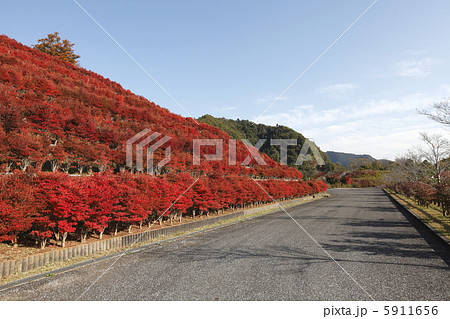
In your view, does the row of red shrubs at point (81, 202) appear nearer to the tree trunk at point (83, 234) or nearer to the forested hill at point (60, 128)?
the tree trunk at point (83, 234)

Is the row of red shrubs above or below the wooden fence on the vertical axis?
above

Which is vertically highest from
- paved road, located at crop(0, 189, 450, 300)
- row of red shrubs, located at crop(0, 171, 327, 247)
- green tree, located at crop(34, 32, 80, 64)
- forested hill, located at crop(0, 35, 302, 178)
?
green tree, located at crop(34, 32, 80, 64)

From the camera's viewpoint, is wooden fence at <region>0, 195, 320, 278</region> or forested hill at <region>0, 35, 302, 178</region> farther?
forested hill at <region>0, 35, 302, 178</region>

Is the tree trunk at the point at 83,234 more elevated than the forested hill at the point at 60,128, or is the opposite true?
the forested hill at the point at 60,128

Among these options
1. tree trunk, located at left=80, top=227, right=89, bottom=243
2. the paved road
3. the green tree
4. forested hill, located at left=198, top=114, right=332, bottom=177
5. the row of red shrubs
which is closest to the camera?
the paved road

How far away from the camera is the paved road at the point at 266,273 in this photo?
450cm

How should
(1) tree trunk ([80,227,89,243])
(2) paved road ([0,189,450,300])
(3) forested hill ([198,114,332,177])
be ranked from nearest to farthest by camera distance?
(2) paved road ([0,189,450,300]) < (1) tree trunk ([80,227,89,243]) < (3) forested hill ([198,114,332,177])

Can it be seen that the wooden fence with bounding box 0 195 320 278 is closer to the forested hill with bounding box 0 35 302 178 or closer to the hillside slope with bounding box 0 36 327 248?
the hillside slope with bounding box 0 36 327 248

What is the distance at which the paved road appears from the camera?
450cm

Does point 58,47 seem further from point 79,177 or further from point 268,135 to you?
point 268,135

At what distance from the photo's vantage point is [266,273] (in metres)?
5.62

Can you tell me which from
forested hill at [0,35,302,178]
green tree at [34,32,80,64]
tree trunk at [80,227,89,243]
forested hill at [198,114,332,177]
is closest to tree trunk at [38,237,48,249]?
tree trunk at [80,227,89,243]

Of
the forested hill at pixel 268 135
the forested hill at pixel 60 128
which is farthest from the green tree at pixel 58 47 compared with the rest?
the forested hill at pixel 268 135
